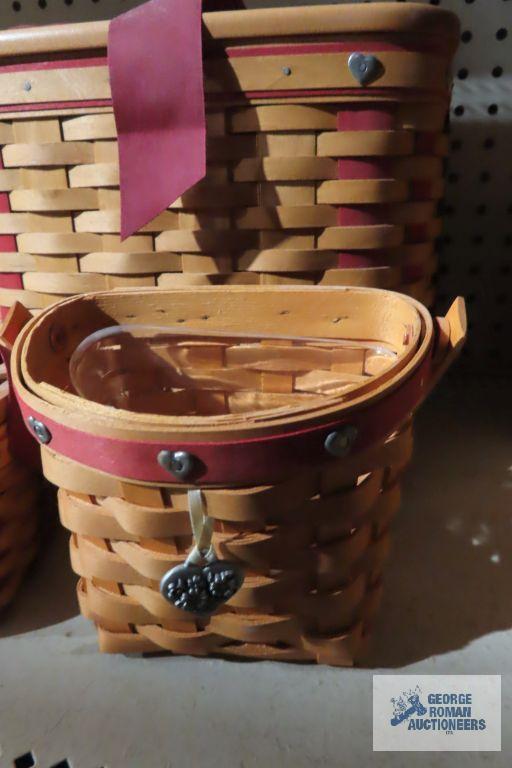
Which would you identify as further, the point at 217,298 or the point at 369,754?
the point at 217,298

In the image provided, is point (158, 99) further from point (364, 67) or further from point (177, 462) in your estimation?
point (177, 462)

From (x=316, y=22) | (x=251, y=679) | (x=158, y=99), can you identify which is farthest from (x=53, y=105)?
(x=251, y=679)

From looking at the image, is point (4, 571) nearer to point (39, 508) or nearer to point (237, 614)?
point (39, 508)

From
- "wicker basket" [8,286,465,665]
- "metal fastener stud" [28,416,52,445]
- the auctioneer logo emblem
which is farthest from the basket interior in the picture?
the auctioneer logo emblem

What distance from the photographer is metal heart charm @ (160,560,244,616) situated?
357 mm

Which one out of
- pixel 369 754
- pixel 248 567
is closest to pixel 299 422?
pixel 248 567

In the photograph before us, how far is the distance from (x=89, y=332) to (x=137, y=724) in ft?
1.01

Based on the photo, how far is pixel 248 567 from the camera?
0.37 meters

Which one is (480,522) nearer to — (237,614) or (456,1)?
(237,614)

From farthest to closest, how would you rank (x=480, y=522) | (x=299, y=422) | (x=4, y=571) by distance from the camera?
(x=480, y=522), (x=4, y=571), (x=299, y=422)

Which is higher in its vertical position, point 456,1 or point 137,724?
point 456,1

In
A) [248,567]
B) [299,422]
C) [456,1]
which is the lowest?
[248,567]

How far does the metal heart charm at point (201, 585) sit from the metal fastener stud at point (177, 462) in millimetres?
69

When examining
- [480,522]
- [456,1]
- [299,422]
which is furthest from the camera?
[456,1]
